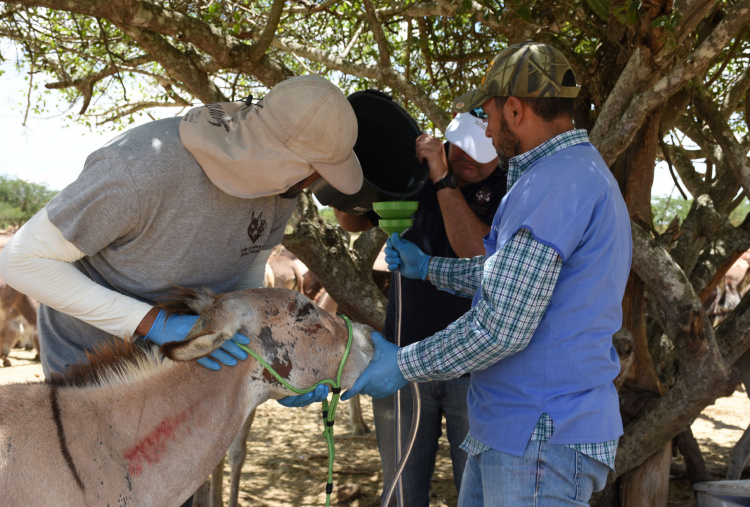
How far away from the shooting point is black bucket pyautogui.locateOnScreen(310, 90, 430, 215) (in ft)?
10.7

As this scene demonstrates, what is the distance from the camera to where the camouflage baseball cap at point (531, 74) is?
7.17 ft

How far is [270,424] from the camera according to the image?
7797 millimetres

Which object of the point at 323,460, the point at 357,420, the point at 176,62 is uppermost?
the point at 176,62

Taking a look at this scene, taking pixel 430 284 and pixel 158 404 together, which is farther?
pixel 430 284

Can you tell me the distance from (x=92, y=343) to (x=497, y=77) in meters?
1.88

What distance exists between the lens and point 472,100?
2.43 meters

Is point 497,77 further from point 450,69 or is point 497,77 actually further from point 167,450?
point 450,69

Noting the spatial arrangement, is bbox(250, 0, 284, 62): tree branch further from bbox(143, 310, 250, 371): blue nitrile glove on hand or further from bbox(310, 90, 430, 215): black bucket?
bbox(143, 310, 250, 371): blue nitrile glove on hand

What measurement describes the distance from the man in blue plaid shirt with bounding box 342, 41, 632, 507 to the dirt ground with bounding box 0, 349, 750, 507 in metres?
3.58

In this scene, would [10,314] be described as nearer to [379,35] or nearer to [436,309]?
[379,35]

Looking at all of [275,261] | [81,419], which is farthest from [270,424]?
[81,419]

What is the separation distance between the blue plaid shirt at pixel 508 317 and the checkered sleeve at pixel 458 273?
52 centimetres

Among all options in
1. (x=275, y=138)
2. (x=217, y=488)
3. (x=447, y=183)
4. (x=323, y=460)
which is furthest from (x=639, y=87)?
(x=323, y=460)

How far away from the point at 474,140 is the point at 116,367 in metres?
2.18
